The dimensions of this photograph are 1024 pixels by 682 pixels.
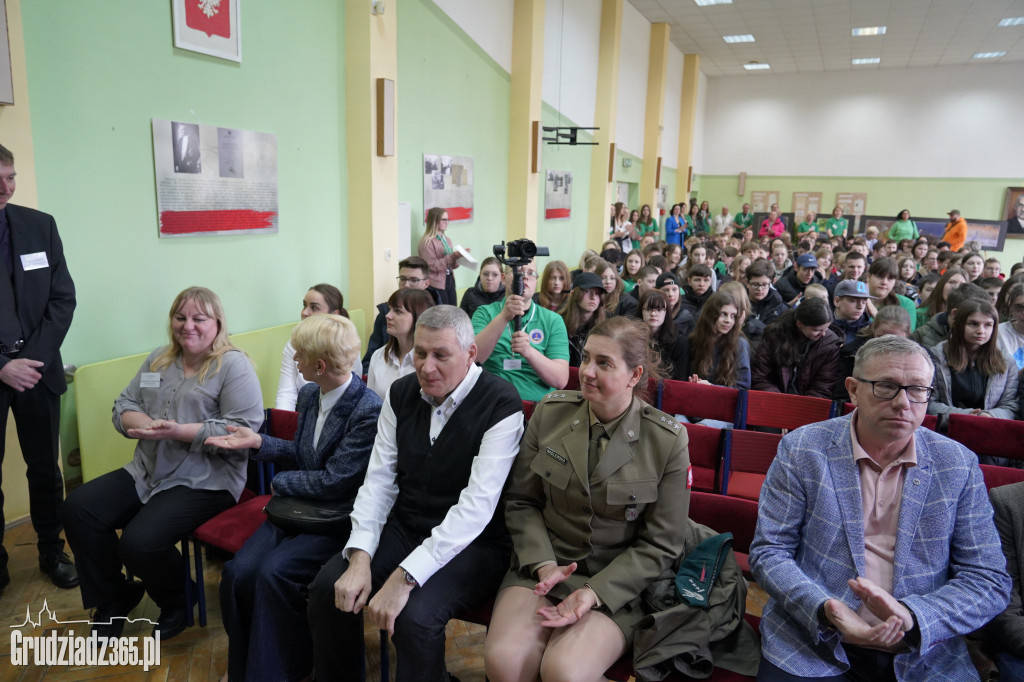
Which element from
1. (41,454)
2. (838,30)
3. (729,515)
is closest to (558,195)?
(838,30)

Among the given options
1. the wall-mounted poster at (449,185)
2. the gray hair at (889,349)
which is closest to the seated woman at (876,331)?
the gray hair at (889,349)

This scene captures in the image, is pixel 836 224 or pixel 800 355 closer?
pixel 800 355

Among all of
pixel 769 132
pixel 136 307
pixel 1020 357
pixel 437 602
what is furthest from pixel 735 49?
pixel 437 602

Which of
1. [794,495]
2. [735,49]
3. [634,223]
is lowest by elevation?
[794,495]

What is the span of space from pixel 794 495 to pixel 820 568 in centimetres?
20

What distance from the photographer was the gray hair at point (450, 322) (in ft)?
6.94

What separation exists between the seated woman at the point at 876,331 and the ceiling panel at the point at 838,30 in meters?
9.77

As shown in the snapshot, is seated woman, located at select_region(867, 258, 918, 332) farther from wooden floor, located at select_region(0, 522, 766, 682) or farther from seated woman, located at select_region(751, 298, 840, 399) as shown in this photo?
wooden floor, located at select_region(0, 522, 766, 682)

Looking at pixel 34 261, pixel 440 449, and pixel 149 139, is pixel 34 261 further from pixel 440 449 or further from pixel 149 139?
pixel 440 449

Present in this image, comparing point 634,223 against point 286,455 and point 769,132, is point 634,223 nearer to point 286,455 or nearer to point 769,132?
point 769,132

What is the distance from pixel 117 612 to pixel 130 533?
1.42 ft

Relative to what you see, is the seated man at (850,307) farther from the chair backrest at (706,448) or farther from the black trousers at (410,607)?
the black trousers at (410,607)

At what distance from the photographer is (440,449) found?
213cm

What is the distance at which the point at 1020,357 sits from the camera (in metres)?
3.50
